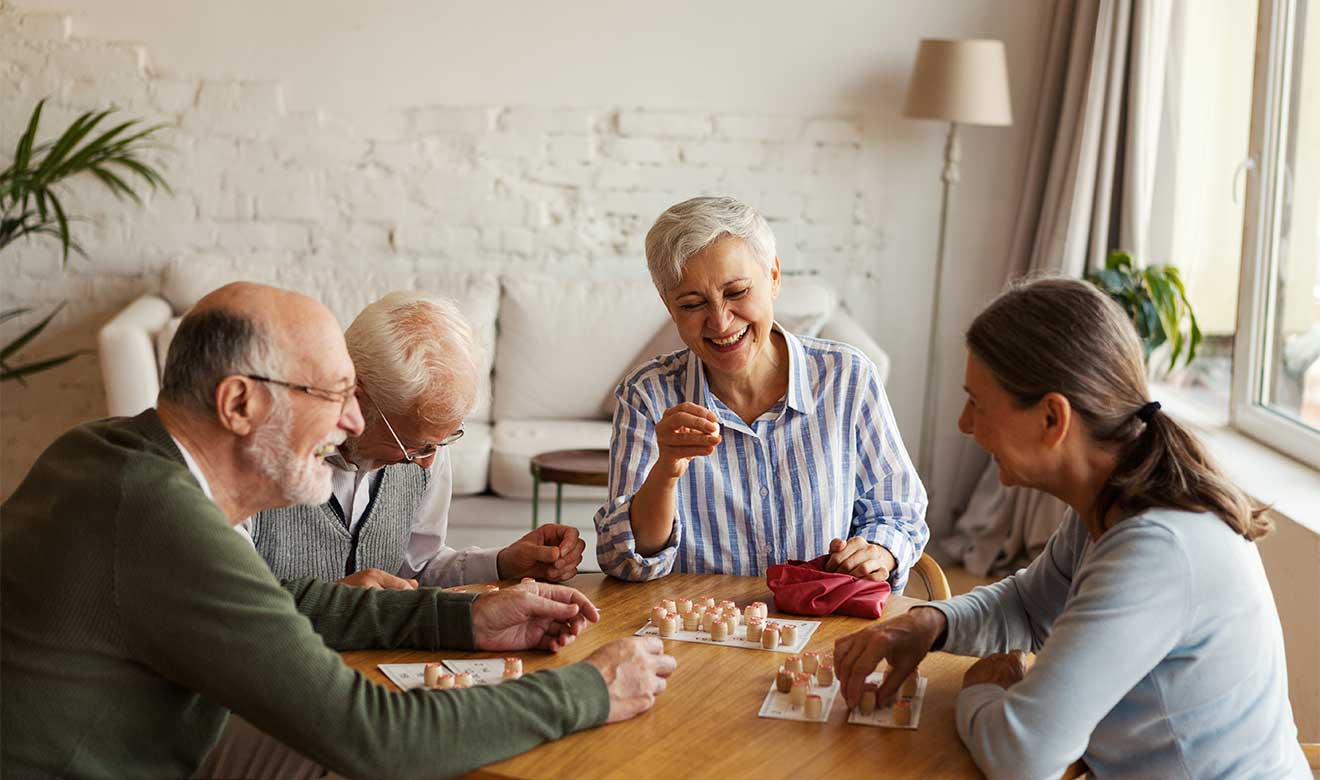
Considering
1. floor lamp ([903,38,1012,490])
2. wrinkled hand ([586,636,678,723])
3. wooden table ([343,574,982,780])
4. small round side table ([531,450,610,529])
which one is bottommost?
small round side table ([531,450,610,529])

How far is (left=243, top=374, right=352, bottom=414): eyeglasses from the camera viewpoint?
5.24ft

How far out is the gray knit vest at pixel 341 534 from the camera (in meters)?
2.17

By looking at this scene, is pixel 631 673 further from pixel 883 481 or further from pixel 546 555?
pixel 883 481

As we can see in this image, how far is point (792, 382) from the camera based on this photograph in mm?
2436

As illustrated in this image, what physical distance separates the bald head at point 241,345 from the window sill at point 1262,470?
2144mm

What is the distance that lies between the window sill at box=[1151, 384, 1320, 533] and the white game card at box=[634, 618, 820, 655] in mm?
1389

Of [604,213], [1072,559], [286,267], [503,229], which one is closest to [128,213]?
[286,267]

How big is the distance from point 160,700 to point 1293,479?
300 cm

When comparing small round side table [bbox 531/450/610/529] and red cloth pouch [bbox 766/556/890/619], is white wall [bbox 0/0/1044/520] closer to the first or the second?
small round side table [bbox 531/450/610/529]

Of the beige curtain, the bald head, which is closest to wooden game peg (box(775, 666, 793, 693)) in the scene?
the bald head

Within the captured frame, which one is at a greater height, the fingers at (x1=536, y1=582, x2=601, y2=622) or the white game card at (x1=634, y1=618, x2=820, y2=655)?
the fingers at (x1=536, y1=582, x2=601, y2=622)

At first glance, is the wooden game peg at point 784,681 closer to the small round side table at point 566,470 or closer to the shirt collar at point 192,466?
the shirt collar at point 192,466

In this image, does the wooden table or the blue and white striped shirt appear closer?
the wooden table

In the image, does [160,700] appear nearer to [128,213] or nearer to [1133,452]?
[1133,452]
